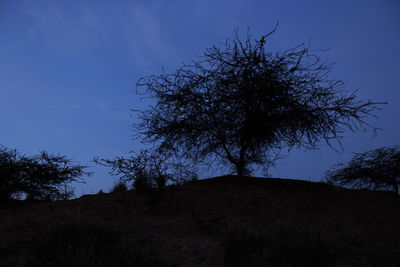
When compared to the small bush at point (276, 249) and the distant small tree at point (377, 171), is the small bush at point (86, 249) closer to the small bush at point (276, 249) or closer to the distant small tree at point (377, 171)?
the small bush at point (276, 249)

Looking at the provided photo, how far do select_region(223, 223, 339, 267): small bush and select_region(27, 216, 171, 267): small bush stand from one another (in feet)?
3.19

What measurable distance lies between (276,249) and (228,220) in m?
2.02

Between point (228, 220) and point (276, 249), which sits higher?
point (228, 220)

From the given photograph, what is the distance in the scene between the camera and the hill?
3961mm

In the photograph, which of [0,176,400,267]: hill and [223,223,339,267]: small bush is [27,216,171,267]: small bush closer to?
[0,176,400,267]: hill

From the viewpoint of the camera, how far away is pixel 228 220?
573 cm

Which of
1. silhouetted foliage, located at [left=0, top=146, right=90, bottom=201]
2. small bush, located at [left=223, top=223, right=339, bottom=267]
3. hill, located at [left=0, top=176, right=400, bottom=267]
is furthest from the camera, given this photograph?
silhouetted foliage, located at [left=0, top=146, right=90, bottom=201]

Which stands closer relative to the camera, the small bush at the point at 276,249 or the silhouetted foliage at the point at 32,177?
the small bush at the point at 276,249

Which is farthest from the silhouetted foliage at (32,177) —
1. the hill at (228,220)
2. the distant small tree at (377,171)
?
the distant small tree at (377,171)

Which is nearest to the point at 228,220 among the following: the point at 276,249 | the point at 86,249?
the point at 276,249

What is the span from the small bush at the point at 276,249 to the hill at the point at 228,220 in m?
0.01

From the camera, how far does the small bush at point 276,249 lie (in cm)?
358

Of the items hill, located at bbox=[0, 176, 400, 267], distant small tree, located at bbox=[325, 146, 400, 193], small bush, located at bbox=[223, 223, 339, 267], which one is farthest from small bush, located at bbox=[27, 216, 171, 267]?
distant small tree, located at bbox=[325, 146, 400, 193]

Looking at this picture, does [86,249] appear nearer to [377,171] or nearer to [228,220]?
[228,220]
